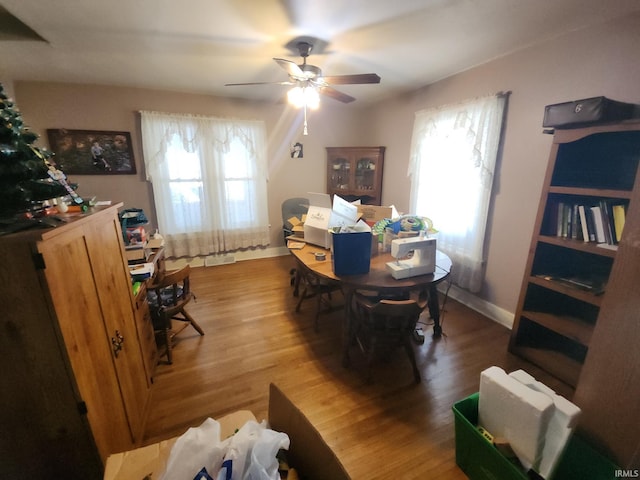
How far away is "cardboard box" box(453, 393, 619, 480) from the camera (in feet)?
3.63

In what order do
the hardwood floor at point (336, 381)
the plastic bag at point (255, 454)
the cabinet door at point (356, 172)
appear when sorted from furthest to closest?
the cabinet door at point (356, 172)
the hardwood floor at point (336, 381)
the plastic bag at point (255, 454)

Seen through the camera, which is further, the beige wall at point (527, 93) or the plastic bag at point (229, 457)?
the beige wall at point (527, 93)

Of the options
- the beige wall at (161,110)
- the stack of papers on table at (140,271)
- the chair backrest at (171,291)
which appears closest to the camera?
the stack of papers on table at (140,271)

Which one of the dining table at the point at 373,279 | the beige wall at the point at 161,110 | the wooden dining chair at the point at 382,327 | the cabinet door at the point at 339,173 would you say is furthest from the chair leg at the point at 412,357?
the beige wall at the point at 161,110

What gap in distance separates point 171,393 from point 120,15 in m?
2.48

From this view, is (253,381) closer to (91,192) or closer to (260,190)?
(260,190)

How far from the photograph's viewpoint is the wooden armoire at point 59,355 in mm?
839

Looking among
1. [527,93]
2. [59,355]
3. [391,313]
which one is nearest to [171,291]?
[59,355]

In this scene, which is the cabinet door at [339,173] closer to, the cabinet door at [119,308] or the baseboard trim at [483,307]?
the baseboard trim at [483,307]

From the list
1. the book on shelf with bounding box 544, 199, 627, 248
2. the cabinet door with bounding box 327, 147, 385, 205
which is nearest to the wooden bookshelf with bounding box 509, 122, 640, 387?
the book on shelf with bounding box 544, 199, 627, 248

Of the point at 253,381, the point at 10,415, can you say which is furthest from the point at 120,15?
the point at 253,381

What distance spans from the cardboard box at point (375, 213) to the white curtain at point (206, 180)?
201 cm

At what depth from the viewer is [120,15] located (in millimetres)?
1667

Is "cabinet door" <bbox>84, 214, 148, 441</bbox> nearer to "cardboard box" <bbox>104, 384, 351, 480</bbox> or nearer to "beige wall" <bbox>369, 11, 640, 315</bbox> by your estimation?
"cardboard box" <bbox>104, 384, 351, 480</bbox>
